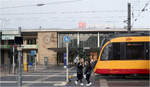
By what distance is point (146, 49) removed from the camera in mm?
16297

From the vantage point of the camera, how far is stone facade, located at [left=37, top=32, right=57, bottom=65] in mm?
47875

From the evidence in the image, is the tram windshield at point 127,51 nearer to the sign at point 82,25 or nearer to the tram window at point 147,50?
the tram window at point 147,50

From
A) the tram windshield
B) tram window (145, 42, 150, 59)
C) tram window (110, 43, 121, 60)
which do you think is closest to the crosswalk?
the tram windshield

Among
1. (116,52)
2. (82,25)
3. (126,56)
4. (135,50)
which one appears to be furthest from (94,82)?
(82,25)

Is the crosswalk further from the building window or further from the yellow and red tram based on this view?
the building window

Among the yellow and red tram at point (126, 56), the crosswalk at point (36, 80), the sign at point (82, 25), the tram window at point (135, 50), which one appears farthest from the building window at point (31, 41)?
the tram window at point (135, 50)

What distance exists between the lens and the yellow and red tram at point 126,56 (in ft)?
52.9

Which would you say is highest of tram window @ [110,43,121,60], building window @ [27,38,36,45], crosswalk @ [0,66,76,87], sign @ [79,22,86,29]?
sign @ [79,22,86,29]

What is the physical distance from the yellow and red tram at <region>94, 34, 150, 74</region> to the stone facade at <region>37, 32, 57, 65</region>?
31.7m

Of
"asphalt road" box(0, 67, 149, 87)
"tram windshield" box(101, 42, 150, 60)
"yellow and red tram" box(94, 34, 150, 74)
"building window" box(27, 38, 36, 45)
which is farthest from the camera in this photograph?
"building window" box(27, 38, 36, 45)

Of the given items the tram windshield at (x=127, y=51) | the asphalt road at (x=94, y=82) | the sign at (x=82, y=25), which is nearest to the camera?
the asphalt road at (x=94, y=82)

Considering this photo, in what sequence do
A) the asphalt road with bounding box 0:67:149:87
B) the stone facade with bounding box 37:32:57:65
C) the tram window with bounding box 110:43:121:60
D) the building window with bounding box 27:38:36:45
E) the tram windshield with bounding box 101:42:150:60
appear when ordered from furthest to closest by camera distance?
1. the building window with bounding box 27:38:36:45
2. the stone facade with bounding box 37:32:57:65
3. the tram window with bounding box 110:43:121:60
4. the tram windshield with bounding box 101:42:150:60
5. the asphalt road with bounding box 0:67:149:87

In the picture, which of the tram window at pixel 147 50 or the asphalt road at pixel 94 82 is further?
the tram window at pixel 147 50

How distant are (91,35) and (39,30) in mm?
10822
